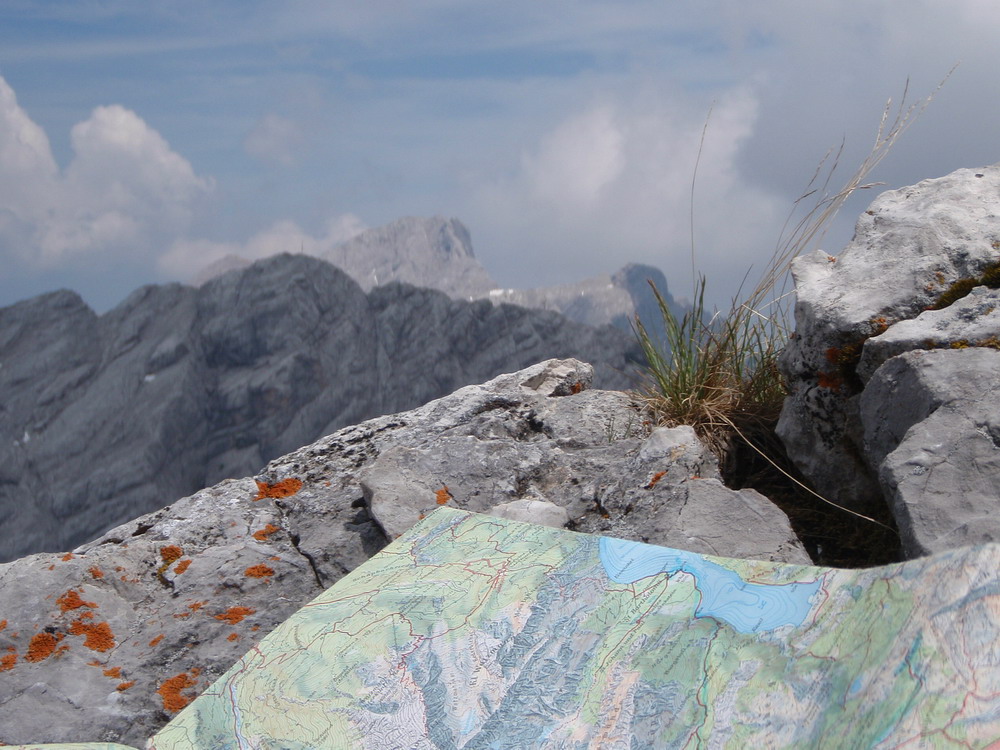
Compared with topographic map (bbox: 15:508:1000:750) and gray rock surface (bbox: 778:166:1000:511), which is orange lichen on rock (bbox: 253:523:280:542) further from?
gray rock surface (bbox: 778:166:1000:511)

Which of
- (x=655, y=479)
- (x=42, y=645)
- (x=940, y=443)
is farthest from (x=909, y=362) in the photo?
(x=42, y=645)

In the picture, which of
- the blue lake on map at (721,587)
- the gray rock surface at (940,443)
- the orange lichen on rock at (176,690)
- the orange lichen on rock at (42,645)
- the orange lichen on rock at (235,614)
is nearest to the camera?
the blue lake on map at (721,587)

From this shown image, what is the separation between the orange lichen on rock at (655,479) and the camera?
2998 mm

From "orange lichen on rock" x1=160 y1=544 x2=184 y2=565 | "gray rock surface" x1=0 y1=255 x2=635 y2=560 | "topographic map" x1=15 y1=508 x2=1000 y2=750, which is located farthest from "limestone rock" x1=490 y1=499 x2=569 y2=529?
"gray rock surface" x1=0 y1=255 x2=635 y2=560

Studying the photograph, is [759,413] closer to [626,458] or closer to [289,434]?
[626,458]

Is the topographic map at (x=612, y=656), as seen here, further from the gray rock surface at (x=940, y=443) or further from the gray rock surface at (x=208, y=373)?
the gray rock surface at (x=208, y=373)

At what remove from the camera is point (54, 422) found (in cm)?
5803

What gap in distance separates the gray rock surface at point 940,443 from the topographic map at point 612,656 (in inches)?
20.5

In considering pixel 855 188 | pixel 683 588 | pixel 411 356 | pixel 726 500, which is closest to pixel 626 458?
pixel 726 500

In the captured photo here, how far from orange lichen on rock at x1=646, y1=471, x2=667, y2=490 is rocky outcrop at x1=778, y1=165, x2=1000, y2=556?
65 cm

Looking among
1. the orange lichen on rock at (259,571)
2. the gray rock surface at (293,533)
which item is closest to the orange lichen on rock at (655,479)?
the gray rock surface at (293,533)

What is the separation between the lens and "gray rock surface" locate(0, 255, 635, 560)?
54656 millimetres

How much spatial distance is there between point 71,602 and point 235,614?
0.61 metres

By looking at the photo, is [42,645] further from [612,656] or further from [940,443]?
[940,443]
